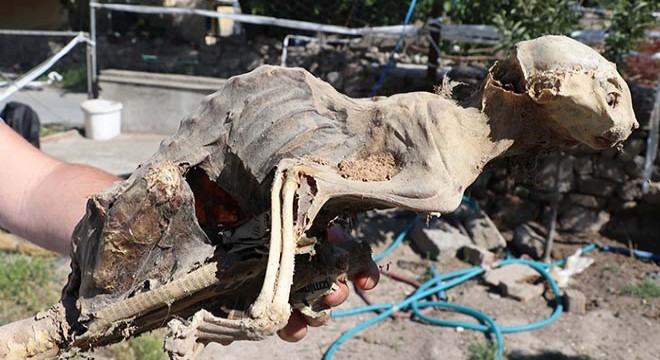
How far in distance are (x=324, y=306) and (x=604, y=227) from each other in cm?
528

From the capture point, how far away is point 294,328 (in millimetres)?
1784

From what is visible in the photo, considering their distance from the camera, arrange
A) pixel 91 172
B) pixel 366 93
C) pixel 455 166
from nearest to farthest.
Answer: pixel 455 166 → pixel 91 172 → pixel 366 93

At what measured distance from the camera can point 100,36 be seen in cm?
1480

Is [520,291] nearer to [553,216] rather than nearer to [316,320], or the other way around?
[553,216]

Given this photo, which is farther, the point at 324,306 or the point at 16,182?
the point at 16,182

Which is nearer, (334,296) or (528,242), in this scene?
(334,296)

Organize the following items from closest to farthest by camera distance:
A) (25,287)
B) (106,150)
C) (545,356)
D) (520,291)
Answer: (545,356) → (25,287) → (520,291) → (106,150)

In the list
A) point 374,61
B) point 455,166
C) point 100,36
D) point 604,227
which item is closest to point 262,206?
point 455,166

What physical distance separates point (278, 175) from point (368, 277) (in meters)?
0.61

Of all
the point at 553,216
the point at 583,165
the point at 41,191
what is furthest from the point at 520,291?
the point at 41,191

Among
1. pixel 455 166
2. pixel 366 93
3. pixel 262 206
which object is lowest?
pixel 366 93

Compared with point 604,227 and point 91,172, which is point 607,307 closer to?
point 604,227

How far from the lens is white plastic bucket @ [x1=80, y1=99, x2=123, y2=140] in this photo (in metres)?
9.30

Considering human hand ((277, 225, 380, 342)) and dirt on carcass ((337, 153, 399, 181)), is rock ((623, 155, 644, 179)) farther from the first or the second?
dirt on carcass ((337, 153, 399, 181))
